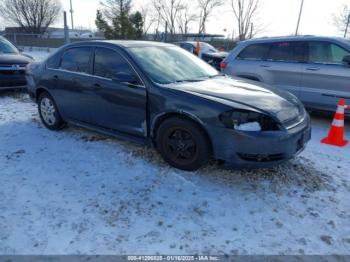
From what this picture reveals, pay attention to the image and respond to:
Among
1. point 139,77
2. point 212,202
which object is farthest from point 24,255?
point 139,77

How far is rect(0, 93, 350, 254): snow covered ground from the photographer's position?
Result: 252cm

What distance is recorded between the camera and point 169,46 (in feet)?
15.6

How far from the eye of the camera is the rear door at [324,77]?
5.60 m

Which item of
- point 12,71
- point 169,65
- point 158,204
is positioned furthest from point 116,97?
point 12,71

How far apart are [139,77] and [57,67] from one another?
1970 millimetres

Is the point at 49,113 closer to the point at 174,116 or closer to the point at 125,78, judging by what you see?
the point at 125,78

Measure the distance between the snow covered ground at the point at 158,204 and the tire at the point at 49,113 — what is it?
2.42 feet

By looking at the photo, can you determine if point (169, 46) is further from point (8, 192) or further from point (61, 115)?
point (8, 192)

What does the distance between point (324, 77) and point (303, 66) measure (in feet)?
1.58

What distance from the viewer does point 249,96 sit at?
3.54m

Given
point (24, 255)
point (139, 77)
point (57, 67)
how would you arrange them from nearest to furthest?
point (24, 255) < point (139, 77) < point (57, 67)

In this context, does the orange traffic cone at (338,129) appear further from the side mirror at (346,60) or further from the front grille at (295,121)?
the front grille at (295,121)

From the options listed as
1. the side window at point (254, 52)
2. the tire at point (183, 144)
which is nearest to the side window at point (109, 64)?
the tire at point (183, 144)

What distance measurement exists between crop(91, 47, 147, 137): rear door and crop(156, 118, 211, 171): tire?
362 mm
